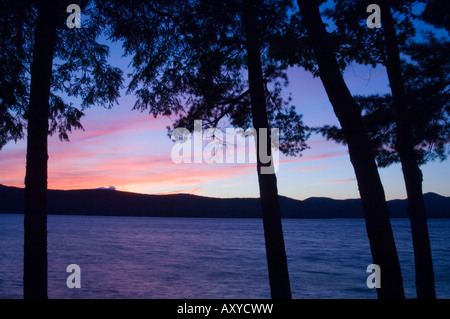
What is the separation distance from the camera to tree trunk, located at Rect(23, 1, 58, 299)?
5.26 metres

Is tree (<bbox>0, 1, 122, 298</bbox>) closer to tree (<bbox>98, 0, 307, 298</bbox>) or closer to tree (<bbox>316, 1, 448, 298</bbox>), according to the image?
tree (<bbox>98, 0, 307, 298</bbox>)

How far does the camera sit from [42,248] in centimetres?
539

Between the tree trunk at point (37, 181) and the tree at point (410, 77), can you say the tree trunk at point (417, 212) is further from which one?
the tree trunk at point (37, 181)

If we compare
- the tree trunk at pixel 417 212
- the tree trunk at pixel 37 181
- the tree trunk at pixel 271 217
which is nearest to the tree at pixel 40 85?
the tree trunk at pixel 37 181

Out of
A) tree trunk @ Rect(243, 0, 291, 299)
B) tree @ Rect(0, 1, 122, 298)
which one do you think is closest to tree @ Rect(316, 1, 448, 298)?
tree trunk @ Rect(243, 0, 291, 299)

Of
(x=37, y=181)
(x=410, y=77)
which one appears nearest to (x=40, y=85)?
(x=37, y=181)

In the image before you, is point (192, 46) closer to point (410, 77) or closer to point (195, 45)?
point (195, 45)

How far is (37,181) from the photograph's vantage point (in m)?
5.26

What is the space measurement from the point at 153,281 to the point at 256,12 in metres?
26.8

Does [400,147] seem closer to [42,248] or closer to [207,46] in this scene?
[207,46]

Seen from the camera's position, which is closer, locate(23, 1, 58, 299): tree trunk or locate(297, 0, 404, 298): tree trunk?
locate(297, 0, 404, 298): tree trunk
